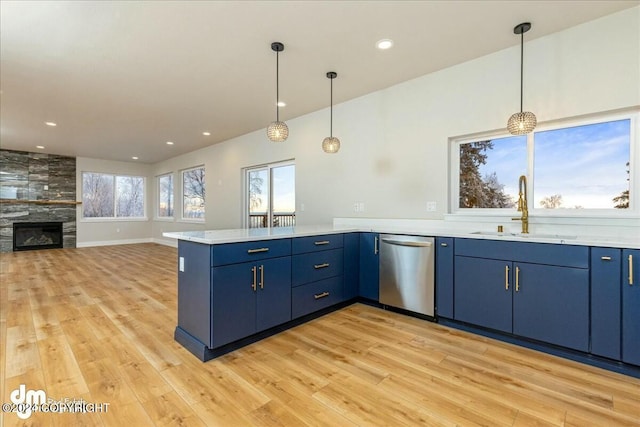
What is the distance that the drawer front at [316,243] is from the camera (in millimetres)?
2814

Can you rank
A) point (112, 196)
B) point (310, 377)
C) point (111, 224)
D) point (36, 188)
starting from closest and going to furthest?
point (310, 377)
point (36, 188)
point (111, 224)
point (112, 196)

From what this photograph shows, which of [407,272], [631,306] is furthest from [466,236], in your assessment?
[631,306]

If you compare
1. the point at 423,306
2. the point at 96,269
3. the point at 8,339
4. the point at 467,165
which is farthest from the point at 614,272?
the point at 96,269

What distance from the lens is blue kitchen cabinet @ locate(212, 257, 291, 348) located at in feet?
7.29

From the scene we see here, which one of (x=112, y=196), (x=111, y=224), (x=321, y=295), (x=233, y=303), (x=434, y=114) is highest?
(x=434, y=114)

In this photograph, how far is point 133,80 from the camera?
3.60m

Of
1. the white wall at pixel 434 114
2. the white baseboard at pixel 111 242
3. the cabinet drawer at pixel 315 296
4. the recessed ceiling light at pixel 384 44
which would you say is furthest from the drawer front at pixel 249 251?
the white baseboard at pixel 111 242

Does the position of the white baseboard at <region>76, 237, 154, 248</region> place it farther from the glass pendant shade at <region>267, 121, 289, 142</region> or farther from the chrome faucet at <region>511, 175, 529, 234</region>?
the chrome faucet at <region>511, 175, 529, 234</region>

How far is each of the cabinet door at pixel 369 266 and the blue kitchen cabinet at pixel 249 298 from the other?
1058 millimetres

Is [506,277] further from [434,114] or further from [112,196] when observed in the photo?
[112,196]

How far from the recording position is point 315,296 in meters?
2.99

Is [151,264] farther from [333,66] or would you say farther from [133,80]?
[333,66]

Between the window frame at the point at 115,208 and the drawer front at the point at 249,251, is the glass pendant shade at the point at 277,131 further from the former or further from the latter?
the window frame at the point at 115,208

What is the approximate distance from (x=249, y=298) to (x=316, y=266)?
0.81m
